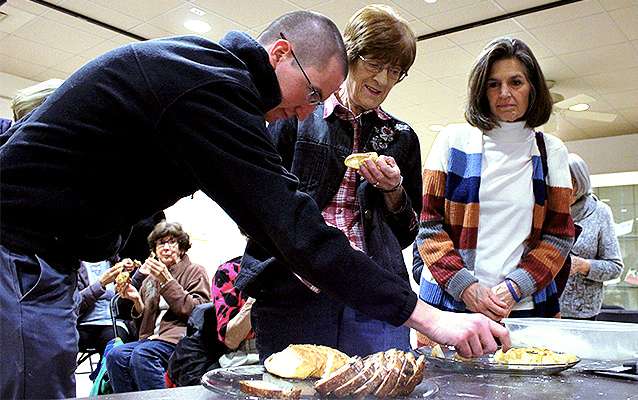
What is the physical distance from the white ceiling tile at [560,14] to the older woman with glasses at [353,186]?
357cm

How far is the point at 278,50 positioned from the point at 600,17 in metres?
4.30

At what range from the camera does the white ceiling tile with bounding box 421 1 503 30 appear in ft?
14.7

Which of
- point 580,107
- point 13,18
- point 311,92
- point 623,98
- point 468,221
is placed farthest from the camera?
point 580,107

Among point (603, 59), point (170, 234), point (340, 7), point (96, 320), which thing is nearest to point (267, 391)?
point (170, 234)

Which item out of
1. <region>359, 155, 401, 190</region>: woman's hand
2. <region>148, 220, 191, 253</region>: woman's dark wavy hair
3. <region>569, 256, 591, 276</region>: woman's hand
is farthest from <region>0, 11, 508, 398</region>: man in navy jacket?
<region>148, 220, 191, 253</region>: woman's dark wavy hair

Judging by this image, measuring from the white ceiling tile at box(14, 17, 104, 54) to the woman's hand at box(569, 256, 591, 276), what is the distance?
4215 mm

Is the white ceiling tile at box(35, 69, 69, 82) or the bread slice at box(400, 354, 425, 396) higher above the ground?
the white ceiling tile at box(35, 69, 69, 82)

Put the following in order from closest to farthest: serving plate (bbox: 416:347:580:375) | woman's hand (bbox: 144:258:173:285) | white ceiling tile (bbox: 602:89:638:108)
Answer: serving plate (bbox: 416:347:580:375) → woman's hand (bbox: 144:258:173:285) → white ceiling tile (bbox: 602:89:638:108)

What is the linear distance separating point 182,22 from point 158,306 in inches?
97.5

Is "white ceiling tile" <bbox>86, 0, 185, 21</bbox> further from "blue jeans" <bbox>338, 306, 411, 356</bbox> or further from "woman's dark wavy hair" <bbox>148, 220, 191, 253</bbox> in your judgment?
"blue jeans" <bbox>338, 306, 411, 356</bbox>

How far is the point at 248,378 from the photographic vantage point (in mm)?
827

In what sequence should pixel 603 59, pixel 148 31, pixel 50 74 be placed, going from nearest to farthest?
pixel 148 31 < pixel 603 59 < pixel 50 74

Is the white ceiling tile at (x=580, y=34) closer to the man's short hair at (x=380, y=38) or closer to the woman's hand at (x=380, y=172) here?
the man's short hair at (x=380, y=38)

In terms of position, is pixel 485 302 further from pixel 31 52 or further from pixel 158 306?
pixel 31 52
